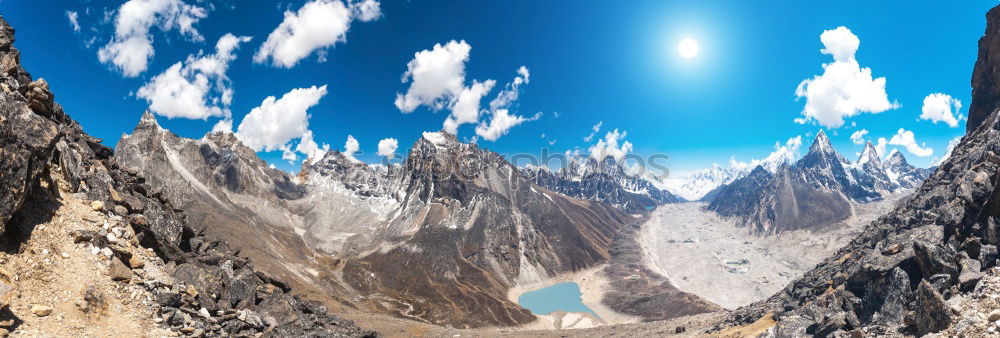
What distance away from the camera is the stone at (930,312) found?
27800 millimetres

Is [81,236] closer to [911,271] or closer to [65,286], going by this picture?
[65,286]

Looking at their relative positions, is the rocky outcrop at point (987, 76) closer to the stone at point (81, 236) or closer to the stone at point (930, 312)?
the stone at point (930, 312)

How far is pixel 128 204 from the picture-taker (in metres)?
25.6

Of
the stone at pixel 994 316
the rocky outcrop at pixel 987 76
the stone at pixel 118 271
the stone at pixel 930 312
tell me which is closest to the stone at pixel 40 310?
the stone at pixel 118 271

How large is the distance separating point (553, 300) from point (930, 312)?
15637cm

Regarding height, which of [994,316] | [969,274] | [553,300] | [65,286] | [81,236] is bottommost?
[994,316]

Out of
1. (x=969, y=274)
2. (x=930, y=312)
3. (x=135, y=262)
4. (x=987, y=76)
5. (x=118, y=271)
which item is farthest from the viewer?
(x=987, y=76)

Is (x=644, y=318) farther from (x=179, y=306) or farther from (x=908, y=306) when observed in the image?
(x=179, y=306)

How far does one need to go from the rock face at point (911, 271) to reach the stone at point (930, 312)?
0.19 feet

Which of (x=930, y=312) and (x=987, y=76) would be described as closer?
(x=930, y=312)

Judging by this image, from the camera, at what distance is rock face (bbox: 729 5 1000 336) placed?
3278 centimetres

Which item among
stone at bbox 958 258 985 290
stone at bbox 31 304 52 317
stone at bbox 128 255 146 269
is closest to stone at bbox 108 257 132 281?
stone at bbox 128 255 146 269

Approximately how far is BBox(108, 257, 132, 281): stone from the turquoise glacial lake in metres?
149

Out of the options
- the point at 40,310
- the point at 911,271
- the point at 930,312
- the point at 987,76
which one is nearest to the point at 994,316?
the point at 930,312
